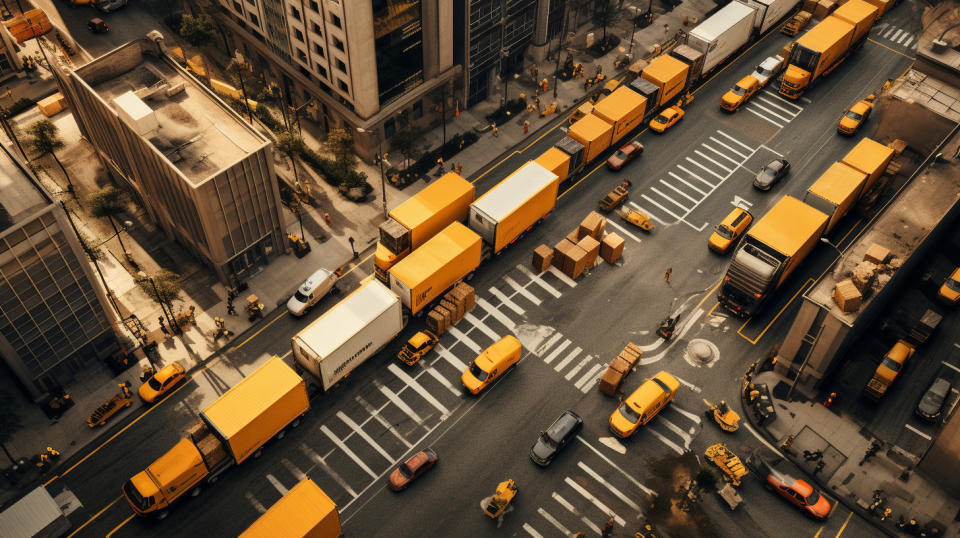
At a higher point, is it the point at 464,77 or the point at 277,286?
the point at 464,77

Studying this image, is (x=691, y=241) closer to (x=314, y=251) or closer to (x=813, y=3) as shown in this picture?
(x=314, y=251)

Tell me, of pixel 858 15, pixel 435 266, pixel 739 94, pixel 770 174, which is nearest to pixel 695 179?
pixel 770 174

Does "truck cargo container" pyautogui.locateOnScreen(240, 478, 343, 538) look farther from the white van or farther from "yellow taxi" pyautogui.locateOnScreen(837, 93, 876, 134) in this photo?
"yellow taxi" pyautogui.locateOnScreen(837, 93, 876, 134)

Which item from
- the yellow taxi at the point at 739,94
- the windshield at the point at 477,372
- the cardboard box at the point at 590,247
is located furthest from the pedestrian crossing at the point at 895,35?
the windshield at the point at 477,372

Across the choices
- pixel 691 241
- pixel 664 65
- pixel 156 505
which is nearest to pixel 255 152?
pixel 156 505

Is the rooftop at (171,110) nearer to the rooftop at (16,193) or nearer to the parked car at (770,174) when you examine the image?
the rooftop at (16,193)

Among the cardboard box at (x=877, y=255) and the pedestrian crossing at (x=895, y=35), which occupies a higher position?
the cardboard box at (x=877, y=255)

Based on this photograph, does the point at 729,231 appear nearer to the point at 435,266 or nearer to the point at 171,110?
the point at 435,266
